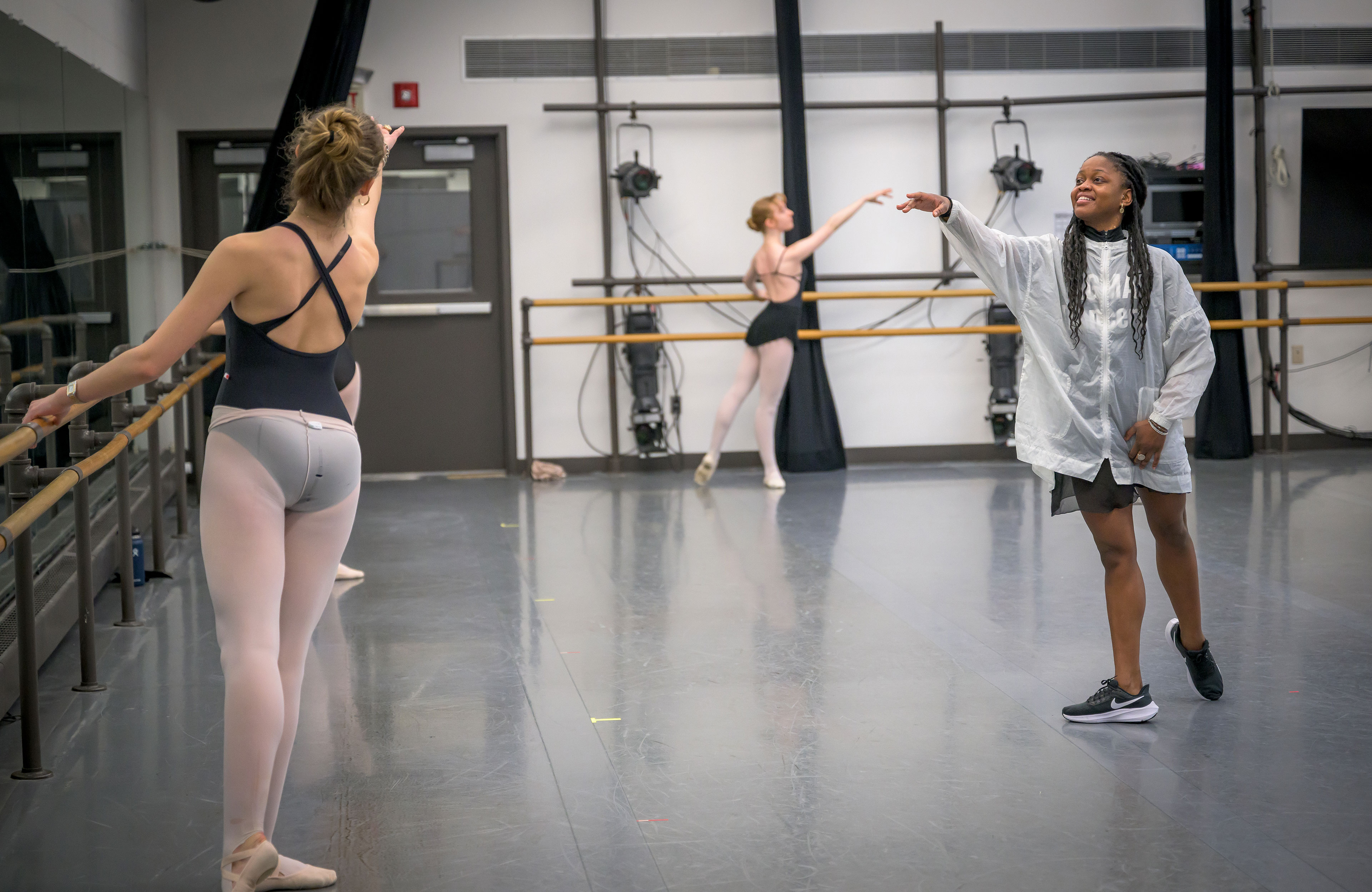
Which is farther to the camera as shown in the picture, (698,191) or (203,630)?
(698,191)

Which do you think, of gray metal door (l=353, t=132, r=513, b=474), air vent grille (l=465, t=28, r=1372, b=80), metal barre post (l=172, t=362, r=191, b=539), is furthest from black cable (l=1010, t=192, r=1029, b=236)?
metal barre post (l=172, t=362, r=191, b=539)

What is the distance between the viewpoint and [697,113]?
829 cm

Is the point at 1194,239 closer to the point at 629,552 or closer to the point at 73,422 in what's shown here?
the point at 629,552

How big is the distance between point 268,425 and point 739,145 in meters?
6.58

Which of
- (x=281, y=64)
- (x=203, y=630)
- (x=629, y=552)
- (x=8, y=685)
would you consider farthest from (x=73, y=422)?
(x=281, y=64)

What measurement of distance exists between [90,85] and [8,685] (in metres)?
3.66

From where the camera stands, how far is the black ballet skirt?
7410mm

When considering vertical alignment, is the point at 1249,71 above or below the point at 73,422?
above

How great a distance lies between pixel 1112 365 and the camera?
3152 millimetres

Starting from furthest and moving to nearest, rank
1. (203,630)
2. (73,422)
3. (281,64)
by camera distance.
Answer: (281,64), (203,630), (73,422)

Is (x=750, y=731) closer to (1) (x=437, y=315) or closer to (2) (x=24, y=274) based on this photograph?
(2) (x=24, y=274)

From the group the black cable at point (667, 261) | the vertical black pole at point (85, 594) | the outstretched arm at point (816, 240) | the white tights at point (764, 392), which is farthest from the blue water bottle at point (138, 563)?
the black cable at point (667, 261)

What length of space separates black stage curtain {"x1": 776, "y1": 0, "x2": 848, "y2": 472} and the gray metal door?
1.82 metres

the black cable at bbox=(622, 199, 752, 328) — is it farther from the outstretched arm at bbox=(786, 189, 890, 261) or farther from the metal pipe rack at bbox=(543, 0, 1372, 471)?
the outstretched arm at bbox=(786, 189, 890, 261)
